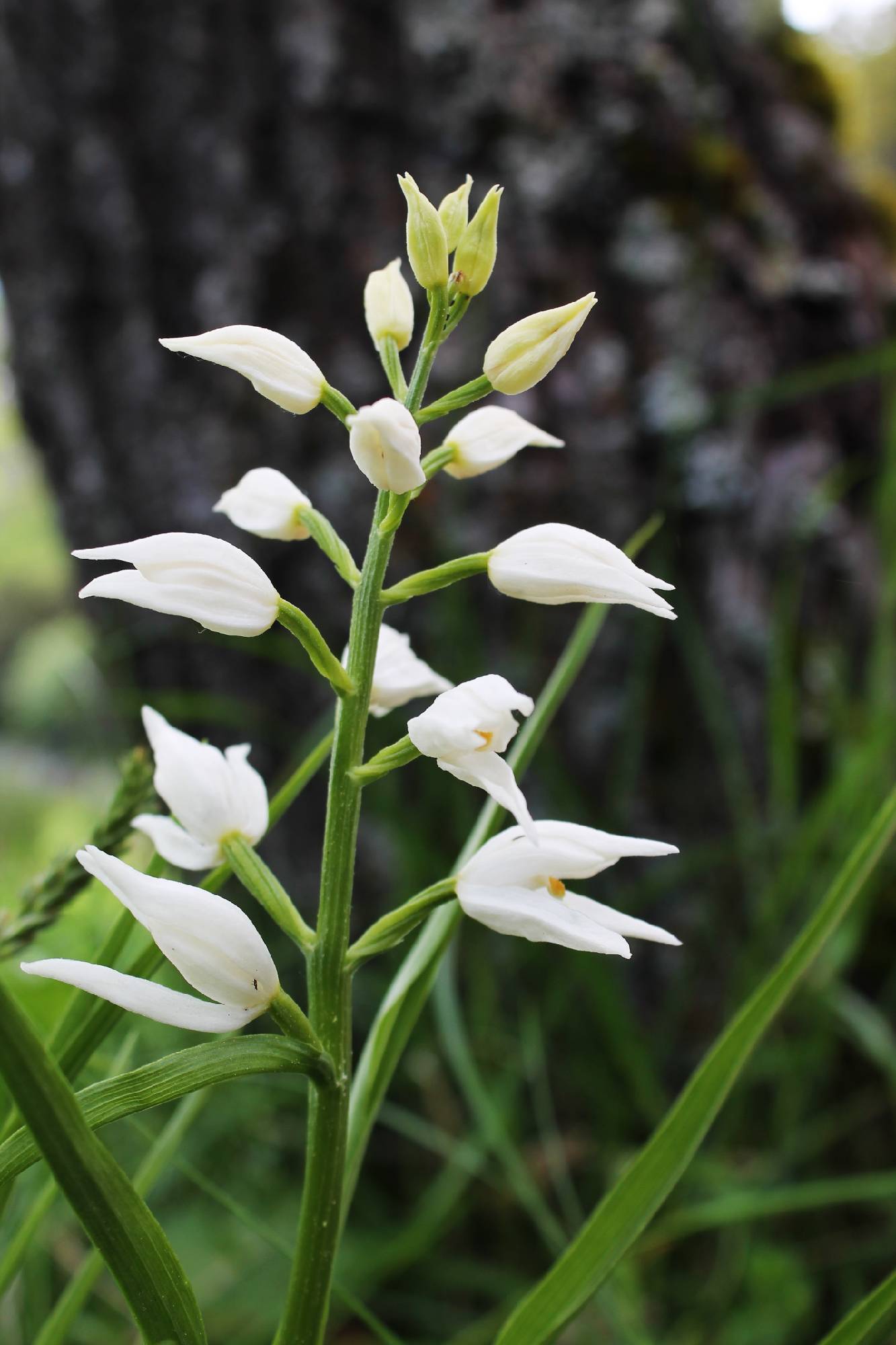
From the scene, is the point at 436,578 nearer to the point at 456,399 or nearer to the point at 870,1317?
the point at 456,399

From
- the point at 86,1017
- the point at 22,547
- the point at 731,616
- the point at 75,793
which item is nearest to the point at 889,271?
the point at 731,616

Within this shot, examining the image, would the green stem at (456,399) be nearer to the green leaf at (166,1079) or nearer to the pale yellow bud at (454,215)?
the pale yellow bud at (454,215)

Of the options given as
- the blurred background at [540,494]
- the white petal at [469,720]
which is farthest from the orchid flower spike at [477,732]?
the blurred background at [540,494]

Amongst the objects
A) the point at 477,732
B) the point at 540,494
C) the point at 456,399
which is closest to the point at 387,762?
the point at 477,732

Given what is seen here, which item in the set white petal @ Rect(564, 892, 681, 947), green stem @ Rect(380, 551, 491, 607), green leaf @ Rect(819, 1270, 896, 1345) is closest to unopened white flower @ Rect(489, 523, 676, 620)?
green stem @ Rect(380, 551, 491, 607)

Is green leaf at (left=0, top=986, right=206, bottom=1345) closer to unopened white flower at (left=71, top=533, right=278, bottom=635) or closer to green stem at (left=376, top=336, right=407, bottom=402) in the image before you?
unopened white flower at (left=71, top=533, right=278, bottom=635)

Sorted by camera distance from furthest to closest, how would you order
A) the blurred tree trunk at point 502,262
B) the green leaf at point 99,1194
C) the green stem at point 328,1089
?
the blurred tree trunk at point 502,262 → the green stem at point 328,1089 → the green leaf at point 99,1194

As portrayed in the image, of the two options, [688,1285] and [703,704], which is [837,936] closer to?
[703,704]
